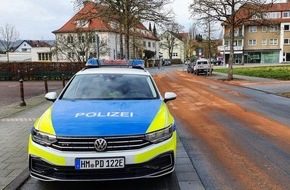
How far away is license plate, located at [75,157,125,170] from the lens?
13.4ft

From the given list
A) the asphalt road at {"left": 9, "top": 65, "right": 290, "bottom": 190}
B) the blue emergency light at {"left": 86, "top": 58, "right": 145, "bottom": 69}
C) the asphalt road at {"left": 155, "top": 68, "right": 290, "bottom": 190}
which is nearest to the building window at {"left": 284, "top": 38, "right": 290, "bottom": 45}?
the asphalt road at {"left": 155, "top": 68, "right": 290, "bottom": 190}

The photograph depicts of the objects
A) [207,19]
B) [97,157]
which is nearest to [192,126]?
[97,157]

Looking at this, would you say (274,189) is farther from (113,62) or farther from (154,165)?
(113,62)

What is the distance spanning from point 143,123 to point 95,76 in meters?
2.32

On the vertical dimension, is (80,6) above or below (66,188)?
above

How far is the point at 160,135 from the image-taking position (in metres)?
4.39

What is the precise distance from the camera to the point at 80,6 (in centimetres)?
3009

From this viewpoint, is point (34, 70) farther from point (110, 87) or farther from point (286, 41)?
point (286, 41)

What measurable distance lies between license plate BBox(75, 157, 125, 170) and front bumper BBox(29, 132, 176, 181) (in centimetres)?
4

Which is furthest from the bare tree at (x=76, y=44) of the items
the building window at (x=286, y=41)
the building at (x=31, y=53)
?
the building window at (x=286, y=41)

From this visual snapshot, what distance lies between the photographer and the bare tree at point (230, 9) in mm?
28172

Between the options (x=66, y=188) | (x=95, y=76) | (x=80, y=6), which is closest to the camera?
(x=66, y=188)

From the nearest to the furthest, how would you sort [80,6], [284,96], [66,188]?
[66,188] → [284,96] → [80,6]

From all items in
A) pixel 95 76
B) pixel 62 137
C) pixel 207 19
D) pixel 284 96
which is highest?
pixel 207 19
